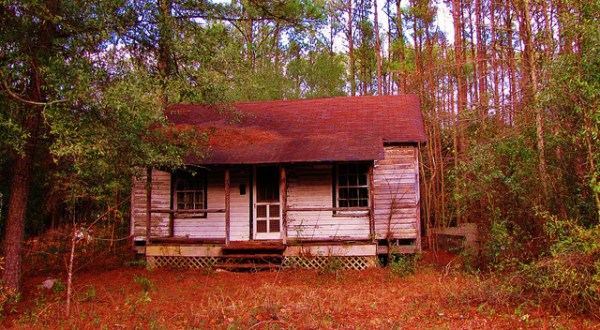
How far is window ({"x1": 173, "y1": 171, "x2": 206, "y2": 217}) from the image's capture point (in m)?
14.0

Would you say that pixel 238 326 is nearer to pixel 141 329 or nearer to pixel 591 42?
pixel 141 329

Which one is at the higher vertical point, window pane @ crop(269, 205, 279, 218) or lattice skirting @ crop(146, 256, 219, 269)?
window pane @ crop(269, 205, 279, 218)

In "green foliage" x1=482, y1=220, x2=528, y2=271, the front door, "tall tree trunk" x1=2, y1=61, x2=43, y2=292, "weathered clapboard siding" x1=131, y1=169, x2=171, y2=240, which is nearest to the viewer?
"tall tree trunk" x1=2, y1=61, x2=43, y2=292

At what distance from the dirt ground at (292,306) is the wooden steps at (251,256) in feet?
3.56

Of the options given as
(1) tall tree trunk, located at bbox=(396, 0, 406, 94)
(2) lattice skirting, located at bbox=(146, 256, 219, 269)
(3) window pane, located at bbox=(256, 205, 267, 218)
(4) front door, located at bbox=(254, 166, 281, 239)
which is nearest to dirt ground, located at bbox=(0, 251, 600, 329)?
(2) lattice skirting, located at bbox=(146, 256, 219, 269)

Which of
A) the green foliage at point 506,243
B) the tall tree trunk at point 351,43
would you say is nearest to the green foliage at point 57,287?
the green foliage at point 506,243

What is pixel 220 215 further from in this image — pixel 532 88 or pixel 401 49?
pixel 401 49

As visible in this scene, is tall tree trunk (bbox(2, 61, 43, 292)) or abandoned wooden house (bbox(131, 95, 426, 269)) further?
abandoned wooden house (bbox(131, 95, 426, 269))

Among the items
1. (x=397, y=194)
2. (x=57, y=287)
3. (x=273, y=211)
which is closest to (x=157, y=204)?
(x=273, y=211)

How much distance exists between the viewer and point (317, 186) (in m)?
13.4

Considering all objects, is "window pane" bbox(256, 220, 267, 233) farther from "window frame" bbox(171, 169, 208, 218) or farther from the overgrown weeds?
the overgrown weeds

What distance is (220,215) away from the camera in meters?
13.7

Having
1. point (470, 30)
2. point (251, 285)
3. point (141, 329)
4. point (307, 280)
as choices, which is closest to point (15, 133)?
point (141, 329)

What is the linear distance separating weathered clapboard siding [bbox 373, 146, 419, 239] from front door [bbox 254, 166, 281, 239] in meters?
2.80
